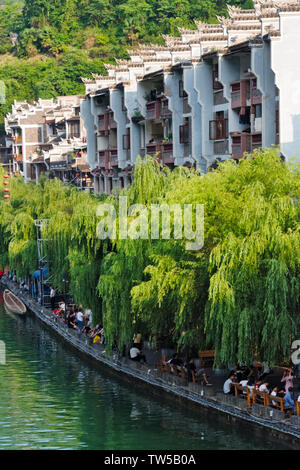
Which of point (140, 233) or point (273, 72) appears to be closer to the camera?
point (140, 233)

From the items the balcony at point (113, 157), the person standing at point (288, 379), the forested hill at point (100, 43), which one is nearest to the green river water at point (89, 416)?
the person standing at point (288, 379)

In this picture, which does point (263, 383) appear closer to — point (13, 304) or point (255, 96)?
point (255, 96)

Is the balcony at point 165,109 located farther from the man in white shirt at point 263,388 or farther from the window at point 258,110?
the man in white shirt at point 263,388

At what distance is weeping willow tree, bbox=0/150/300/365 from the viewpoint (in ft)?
104

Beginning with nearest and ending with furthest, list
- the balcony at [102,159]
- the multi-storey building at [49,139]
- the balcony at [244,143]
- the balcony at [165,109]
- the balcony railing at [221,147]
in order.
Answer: the balcony at [244,143]
the balcony railing at [221,147]
the balcony at [165,109]
the balcony at [102,159]
the multi-storey building at [49,139]

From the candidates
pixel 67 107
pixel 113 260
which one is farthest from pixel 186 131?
pixel 67 107

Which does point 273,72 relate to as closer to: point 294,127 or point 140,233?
point 294,127

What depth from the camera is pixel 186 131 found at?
199 ft

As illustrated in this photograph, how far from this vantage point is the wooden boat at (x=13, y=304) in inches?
2810

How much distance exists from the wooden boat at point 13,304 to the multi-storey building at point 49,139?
2376cm

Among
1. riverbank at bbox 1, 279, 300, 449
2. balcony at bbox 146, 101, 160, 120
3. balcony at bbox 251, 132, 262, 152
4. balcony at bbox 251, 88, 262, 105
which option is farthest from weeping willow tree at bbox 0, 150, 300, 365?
balcony at bbox 146, 101, 160, 120

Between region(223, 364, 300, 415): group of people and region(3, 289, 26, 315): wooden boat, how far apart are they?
3664cm

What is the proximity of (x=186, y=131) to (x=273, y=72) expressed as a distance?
13749 millimetres
